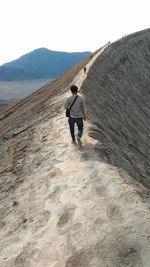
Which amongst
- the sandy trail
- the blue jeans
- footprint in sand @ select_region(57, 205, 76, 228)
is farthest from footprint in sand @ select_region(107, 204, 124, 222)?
the blue jeans

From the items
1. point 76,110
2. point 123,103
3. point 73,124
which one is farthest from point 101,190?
point 123,103

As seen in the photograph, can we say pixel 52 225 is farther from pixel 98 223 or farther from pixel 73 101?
pixel 73 101

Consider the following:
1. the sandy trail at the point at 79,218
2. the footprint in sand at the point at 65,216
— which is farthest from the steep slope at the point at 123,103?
the footprint in sand at the point at 65,216

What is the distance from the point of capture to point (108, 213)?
11.8 m

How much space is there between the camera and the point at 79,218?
474 inches

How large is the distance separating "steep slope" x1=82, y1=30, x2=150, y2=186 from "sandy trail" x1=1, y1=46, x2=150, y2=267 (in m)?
2.15

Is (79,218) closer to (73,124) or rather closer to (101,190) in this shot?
(101,190)

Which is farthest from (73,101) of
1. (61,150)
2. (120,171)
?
(120,171)

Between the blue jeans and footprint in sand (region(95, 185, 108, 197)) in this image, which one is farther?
the blue jeans

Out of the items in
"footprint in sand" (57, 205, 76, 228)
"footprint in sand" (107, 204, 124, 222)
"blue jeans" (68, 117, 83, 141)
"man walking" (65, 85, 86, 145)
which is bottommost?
"footprint in sand" (57, 205, 76, 228)

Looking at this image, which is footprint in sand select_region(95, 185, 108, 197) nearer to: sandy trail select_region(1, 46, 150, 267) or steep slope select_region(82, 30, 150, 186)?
sandy trail select_region(1, 46, 150, 267)

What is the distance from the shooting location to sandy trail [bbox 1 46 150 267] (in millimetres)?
10672

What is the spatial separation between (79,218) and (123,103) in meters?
25.4

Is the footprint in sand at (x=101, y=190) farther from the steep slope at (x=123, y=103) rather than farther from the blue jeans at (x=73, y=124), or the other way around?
the blue jeans at (x=73, y=124)
